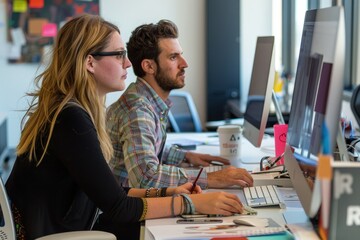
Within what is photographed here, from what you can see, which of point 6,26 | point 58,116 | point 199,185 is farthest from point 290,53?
point 58,116

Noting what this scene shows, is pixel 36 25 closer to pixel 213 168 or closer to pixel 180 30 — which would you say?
pixel 180 30

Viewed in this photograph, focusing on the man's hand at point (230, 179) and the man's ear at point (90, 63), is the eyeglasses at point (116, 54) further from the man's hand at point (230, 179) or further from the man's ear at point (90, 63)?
the man's hand at point (230, 179)

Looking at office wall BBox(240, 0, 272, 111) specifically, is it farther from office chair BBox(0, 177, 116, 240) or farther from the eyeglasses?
office chair BBox(0, 177, 116, 240)

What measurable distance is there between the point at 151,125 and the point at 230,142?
25.5 inches

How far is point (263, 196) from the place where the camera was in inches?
86.7

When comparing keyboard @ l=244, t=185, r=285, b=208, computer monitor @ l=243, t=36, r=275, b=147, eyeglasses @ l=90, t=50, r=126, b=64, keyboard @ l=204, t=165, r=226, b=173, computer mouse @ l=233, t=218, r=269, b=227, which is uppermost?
eyeglasses @ l=90, t=50, r=126, b=64

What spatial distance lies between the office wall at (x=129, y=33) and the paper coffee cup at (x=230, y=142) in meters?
3.59

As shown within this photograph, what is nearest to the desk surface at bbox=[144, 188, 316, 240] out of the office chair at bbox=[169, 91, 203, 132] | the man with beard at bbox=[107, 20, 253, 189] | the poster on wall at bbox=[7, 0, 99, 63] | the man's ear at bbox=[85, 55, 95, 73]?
the man with beard at bbox=[107, 20, 253, 189]

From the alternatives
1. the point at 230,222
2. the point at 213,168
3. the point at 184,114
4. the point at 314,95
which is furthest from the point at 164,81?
the point at 184,114

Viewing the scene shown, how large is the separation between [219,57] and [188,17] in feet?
1.64

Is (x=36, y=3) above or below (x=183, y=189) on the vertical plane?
above

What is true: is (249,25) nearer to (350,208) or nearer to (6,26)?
(6,26)

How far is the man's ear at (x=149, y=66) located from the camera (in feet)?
9.11

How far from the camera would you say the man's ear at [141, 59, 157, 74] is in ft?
9.11
